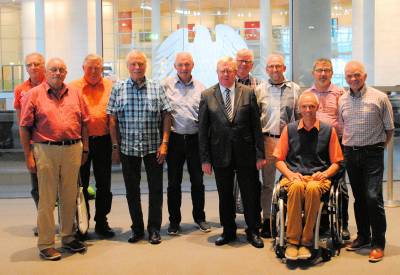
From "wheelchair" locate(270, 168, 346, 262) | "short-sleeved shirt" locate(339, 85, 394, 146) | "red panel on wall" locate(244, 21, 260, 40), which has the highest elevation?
"red panel on wall" locate(244, 21, 260, 40)

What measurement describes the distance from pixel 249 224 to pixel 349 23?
5.14 metres

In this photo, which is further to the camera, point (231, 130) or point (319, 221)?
point (231, 130)

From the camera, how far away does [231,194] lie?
425cm

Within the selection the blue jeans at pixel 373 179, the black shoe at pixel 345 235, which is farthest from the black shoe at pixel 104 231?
the blue jeans at pixel 373 179

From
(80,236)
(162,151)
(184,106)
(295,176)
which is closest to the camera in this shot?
(295,176)

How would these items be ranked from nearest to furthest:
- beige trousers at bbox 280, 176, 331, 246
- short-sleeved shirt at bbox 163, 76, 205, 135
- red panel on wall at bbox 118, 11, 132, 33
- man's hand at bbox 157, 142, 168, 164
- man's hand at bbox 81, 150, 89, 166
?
beige trousers at bbox 280, 176, 331, 246 < man's hand at bbox 81, 150, 89, 166 < man's hand at bbox 157, 142, 168, 164 < short-sleeved shirt at bbox 163, 76, 205, 135 < red panel on wall at bbox 118, 11, 132, 33

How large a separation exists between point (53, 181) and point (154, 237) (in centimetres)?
98

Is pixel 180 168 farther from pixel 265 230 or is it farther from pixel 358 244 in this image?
pixel 358 244

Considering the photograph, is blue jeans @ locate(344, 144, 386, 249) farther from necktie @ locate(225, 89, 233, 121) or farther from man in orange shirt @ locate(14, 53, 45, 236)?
man in orange shirt @ locate(14, 53, 45, 236)

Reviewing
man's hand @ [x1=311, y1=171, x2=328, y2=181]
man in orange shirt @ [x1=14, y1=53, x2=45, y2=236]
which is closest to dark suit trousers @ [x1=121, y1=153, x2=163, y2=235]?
man in orange shirt @ [x1=14, y1=53, x2=45, y2=236]

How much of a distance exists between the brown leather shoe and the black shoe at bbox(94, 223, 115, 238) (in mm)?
2160

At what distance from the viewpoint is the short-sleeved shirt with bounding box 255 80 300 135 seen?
432 cm

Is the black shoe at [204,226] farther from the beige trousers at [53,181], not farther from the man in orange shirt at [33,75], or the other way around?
the man in orange shirt at [33,75]

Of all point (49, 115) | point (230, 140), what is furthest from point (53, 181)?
point (230, 140)
